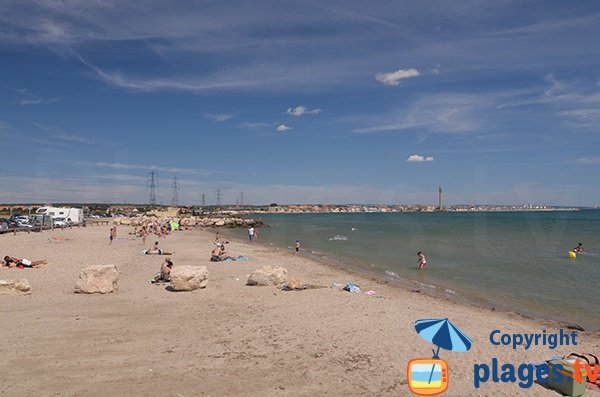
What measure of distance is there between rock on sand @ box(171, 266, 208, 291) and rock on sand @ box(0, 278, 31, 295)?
4.26 meters

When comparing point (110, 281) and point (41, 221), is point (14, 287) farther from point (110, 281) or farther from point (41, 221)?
point (41, 221)

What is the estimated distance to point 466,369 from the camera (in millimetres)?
8344

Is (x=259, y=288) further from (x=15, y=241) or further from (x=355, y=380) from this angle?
(x=15, y=241)

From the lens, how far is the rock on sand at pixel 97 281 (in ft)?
46.1

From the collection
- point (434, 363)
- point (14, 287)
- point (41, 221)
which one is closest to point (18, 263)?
point (14, 287)

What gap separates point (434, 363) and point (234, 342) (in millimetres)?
4511

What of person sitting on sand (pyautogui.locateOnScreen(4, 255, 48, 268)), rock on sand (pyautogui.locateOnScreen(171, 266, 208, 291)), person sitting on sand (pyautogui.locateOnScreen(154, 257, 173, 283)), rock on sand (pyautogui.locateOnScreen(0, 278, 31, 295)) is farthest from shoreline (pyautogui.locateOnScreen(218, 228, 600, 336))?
person sitting on sand (pyautogui.locateOnScreen(4, 255, 48, 268))

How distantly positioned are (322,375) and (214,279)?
36.0 feet

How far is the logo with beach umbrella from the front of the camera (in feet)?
20.8

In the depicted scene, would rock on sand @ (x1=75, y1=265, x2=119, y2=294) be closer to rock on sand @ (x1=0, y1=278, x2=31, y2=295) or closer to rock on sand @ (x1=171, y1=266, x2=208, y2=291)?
rock on sand @ (x1=0, y1=278, x2=31, y2=295)

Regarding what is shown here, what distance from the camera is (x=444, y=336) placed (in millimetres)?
6492

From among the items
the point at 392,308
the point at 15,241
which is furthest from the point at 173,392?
the point at 15,241

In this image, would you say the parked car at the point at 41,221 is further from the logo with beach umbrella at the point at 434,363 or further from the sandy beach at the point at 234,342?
the logo with beach umbrella at the point at 434,363

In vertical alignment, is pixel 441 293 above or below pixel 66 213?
below
